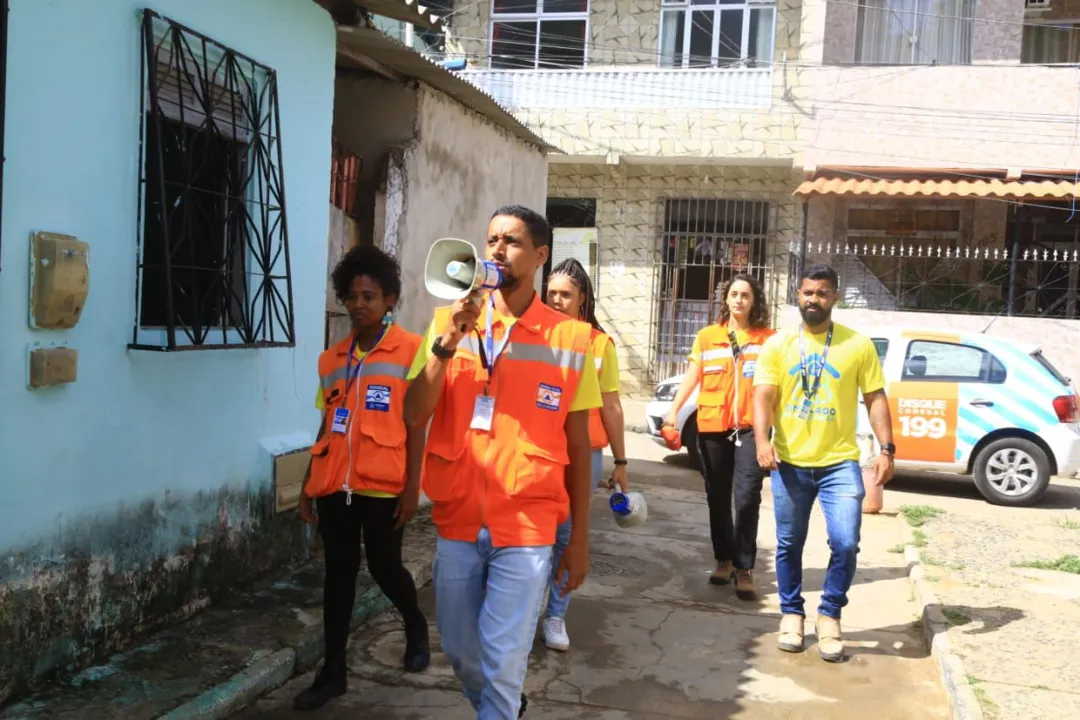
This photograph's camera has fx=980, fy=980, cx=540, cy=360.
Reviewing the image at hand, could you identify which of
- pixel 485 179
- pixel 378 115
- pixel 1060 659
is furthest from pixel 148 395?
pixel 485 179

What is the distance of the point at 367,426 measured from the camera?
414cm

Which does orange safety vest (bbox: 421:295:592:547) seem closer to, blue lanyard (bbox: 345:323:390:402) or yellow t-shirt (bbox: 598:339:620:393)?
blue lanyard (bbox: 345:323:390:402)

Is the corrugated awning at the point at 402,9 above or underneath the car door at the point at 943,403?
above

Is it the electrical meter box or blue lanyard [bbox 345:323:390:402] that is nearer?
the electrical meter box

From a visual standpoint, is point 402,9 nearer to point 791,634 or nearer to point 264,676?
point 264,676

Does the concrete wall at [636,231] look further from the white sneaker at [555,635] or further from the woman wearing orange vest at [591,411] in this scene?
the white sneaker at [555,635]

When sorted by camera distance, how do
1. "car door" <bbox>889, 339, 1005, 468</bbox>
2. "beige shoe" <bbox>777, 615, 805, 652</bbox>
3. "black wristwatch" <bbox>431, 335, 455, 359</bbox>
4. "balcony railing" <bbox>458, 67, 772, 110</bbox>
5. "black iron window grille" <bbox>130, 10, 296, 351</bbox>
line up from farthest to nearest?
"balcony railing" <bbox>458, 67, 772, 110</bbox>, "car door" <bbox>889, 339, 1005, 468</bbox>, "beige shoe" <bbox>777, 615, 805, 652</bbox>, "black iron window grille" <bbox>130, 10, 296, 351</bbox>, "black wristwatch" <bbox>431, 335, 455, 359</bbox>

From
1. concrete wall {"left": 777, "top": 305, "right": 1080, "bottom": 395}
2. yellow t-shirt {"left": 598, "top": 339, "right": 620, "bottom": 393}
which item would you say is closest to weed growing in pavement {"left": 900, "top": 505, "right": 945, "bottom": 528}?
yellow t-shirt {"left": 598, "top": 339, "right": 620, "bottom": 393}

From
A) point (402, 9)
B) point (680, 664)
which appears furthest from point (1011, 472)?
point (402, 9)

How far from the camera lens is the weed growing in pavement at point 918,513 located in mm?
8328

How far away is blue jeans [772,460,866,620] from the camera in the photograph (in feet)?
16.2

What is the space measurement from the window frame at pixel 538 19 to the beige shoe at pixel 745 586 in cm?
1262

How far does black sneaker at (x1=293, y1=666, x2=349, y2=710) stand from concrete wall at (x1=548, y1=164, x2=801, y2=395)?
12.6 m

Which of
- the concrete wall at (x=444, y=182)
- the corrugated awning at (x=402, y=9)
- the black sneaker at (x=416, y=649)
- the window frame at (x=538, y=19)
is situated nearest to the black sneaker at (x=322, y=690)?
the black sneaker at (x=416, y=649)
